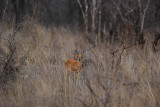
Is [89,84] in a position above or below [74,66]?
below

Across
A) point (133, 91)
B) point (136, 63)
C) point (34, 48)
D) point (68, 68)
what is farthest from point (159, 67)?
point (34, 48)

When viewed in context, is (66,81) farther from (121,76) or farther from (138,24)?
(138,24)

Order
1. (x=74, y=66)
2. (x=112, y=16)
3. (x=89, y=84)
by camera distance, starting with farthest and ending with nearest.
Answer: (x=112, y=16) → (x=74, y=66) → (x=89, y=84)

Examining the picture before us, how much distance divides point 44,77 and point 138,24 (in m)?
3.35

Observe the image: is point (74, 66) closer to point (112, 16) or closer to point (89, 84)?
point (89, 84)

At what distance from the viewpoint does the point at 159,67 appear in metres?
4.23

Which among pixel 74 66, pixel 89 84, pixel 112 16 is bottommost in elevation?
pixel 89 84

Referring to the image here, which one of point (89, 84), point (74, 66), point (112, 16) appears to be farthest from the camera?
point (112, 16)

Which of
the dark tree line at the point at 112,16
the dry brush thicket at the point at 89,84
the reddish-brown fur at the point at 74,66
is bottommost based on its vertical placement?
the dry brush thicket at the point at 89,84

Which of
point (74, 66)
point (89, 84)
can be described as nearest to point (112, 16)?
point (74, 66)

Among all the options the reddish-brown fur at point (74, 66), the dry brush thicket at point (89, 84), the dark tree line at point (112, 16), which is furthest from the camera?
the dark tree line at point (112, 16)

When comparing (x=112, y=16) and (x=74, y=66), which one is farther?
(x=112, y=16)

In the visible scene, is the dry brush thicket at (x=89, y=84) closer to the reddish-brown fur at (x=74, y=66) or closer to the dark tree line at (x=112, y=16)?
the reddish-brown fur at (x=74, y=66)

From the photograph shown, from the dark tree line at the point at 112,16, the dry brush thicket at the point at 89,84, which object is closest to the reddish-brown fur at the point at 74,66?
the dry brush thicket at the point at 89,84
